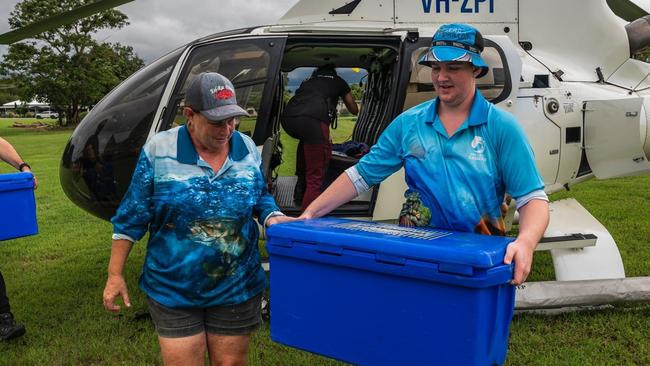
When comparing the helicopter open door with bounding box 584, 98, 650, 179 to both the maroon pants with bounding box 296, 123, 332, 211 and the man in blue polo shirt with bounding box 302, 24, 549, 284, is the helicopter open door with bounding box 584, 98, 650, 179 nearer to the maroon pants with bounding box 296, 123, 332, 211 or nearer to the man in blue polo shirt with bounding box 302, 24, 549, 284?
the maroon pants with bounding box 296, 123, 332, 211

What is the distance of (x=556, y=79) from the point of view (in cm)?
438

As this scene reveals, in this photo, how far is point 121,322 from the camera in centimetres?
410

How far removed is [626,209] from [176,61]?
6264mm

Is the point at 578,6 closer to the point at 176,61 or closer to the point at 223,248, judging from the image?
the point at 176,61

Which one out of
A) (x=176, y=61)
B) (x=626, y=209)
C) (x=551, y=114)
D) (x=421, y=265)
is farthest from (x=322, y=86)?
(x=626, y=209)

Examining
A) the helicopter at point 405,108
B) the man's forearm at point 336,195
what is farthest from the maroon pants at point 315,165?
the man's forearm at point 336,195

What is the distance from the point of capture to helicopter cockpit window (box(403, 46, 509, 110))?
4066 millimetres

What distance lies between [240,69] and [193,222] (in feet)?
7.57

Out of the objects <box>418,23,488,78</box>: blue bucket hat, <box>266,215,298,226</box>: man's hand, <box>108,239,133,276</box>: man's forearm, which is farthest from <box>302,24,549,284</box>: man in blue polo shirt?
<box>108,239,133,276</box>: man's forearm

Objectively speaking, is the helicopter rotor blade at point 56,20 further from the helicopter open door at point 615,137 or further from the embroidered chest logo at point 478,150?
the helicopter open door at point 615,137

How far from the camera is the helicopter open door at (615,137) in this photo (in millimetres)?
4109

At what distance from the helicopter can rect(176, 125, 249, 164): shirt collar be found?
1.90 meters

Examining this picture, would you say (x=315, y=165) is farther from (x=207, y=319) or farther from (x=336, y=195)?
(x=207, y=319)

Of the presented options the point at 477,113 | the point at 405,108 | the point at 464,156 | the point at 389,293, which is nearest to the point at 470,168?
the point at 464,156
